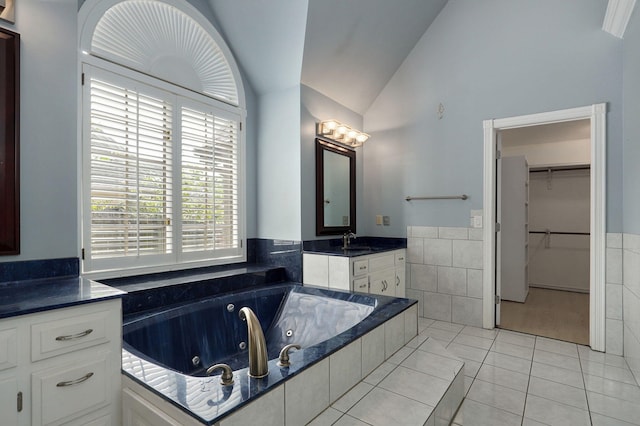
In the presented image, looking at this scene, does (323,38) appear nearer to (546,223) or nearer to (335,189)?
(335,189)

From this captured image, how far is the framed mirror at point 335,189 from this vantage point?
3.36 m

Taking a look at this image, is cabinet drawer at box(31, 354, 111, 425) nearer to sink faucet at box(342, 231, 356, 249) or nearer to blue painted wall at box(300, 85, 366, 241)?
blue painted wall at box(300, 85, 366, 241)

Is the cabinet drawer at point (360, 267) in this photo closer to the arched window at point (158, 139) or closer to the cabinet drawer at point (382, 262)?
the cabinet drawer at point (382, 262)

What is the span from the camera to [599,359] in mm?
2553

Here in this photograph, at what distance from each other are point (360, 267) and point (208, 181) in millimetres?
1575

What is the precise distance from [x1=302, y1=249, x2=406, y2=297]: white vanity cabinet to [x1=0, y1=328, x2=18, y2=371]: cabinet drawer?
6.94ft

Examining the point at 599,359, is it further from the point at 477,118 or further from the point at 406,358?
the point at 477,118

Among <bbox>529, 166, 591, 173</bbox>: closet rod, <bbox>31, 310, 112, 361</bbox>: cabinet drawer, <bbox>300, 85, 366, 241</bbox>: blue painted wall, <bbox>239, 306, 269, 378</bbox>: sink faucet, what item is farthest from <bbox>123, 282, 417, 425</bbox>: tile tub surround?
<bbox>529, 166, 591, 173</bbox>: closet rod

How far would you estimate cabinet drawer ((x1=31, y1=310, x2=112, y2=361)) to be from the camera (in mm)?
1245

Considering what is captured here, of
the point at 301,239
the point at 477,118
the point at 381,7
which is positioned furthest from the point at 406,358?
the point at 381,7

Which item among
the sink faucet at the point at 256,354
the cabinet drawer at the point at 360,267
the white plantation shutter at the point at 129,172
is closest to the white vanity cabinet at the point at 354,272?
the cabinet drawer at the point at 360,267

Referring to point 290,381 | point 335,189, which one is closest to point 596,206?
point 335,189

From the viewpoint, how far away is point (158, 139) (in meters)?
2.58

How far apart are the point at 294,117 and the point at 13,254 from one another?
231 cm
